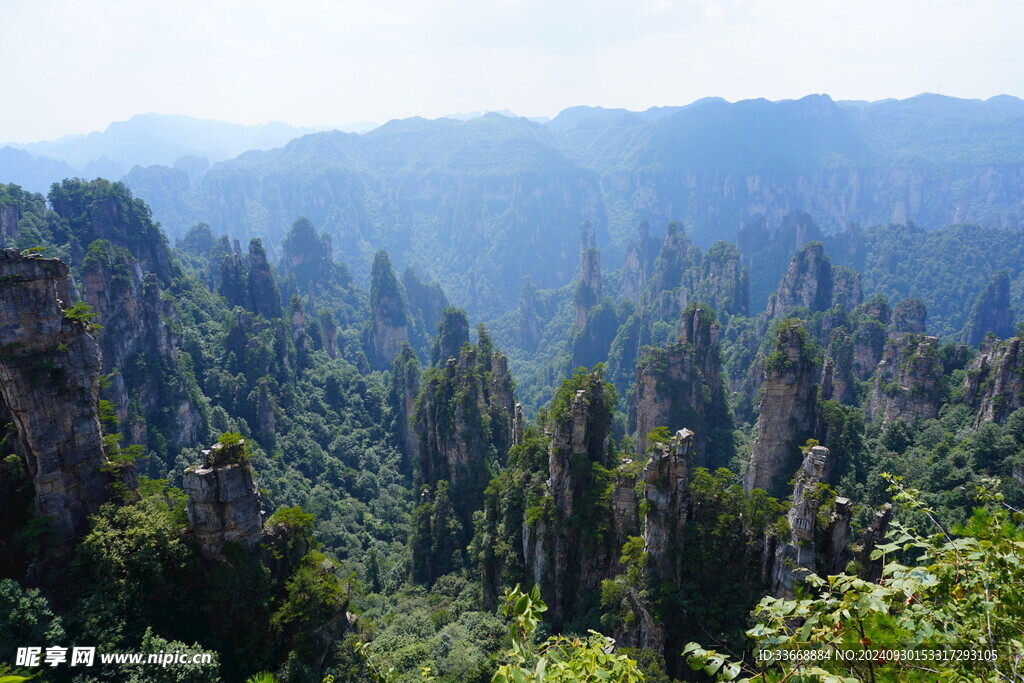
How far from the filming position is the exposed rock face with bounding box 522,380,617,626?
27.5 m

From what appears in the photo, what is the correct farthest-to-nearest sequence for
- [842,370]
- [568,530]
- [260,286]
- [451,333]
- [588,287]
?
[588,287], [451,333], [260,286], [842,370], [568,530]

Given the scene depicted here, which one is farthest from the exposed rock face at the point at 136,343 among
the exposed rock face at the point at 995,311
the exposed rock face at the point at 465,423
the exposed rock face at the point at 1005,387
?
the exposed rock face at the point at 995,311

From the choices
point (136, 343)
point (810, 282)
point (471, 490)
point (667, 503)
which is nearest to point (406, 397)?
point (471, 490)

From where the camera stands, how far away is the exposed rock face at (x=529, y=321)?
141m

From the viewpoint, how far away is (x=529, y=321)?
142125mm

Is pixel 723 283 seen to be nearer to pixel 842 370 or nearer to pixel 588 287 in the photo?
pixel 588 287

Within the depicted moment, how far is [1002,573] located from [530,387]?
109 metres

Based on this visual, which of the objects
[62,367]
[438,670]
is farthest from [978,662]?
[62,367]

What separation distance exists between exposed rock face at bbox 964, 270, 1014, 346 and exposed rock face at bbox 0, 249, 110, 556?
110 metres

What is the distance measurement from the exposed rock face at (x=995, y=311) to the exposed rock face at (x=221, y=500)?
10574cm

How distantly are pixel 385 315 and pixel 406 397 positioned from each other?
40.6m

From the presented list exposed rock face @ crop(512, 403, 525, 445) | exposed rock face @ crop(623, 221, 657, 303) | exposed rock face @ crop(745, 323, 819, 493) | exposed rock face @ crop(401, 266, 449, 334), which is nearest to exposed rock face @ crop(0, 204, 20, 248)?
exposed rock face @ crop(512, 403, 525, 445)

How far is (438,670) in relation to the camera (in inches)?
930

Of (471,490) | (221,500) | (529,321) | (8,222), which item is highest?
(8,222)
